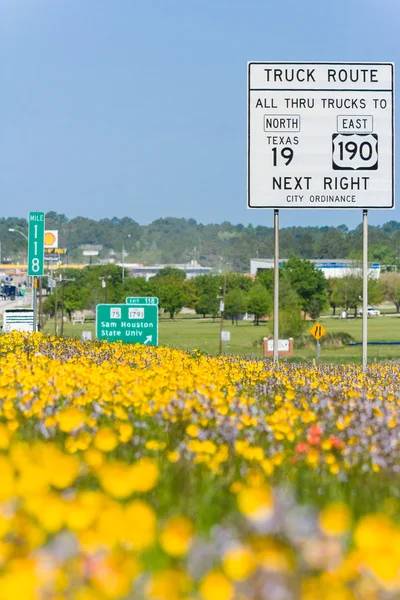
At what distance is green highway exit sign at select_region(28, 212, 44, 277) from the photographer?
32281 mm

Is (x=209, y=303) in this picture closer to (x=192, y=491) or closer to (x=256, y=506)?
(x=192, y=491)

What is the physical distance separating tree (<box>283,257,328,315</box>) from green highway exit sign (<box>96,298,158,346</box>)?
3836 inches

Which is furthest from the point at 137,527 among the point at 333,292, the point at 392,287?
the point at 392,287

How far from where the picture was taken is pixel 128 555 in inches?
111

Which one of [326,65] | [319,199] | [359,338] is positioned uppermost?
[326,65]

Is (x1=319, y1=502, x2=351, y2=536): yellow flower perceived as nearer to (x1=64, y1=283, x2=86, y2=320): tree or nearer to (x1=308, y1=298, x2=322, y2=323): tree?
(x1=308, y1=298, x2=322, y2=323): tree

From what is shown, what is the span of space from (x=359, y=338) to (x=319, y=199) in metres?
62.4

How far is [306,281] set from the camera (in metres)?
124

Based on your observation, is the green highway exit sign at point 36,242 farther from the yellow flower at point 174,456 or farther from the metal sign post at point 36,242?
the yellow flower at point 174,456

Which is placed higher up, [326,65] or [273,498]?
[326,65]

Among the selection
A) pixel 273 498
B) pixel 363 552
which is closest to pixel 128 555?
pixel 273 498

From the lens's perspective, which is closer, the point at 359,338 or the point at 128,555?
the point at 128,555

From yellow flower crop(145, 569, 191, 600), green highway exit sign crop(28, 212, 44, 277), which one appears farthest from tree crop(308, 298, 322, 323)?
yellow flower crop(145, 569, 191, 600)

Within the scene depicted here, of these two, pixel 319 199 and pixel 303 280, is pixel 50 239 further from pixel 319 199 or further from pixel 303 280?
pixel 303 280
